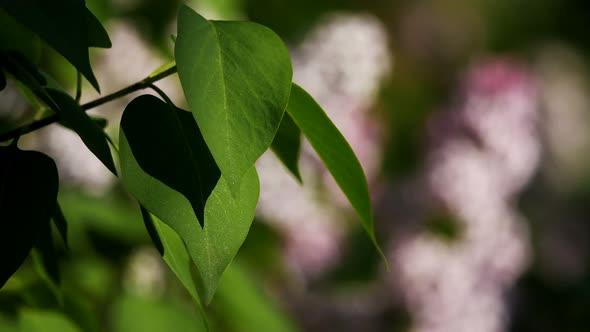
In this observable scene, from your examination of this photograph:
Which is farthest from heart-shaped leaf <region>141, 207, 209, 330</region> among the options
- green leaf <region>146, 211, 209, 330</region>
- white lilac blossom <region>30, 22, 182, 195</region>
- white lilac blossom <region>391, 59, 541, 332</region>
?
white lilac blossom <region>391, 59, 541, 332</region>

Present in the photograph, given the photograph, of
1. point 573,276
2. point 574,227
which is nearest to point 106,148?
point 573,276

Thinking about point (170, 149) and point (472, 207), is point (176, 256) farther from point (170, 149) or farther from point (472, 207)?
point (472, 207)

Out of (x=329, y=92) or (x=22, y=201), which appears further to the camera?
(x=329, y=92)

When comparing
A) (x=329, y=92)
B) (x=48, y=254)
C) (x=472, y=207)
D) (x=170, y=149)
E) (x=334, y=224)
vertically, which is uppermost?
(x=170, y=149)

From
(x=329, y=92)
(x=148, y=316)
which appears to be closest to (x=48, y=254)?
(x=148, y=316)

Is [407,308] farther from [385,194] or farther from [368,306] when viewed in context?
[385,194]

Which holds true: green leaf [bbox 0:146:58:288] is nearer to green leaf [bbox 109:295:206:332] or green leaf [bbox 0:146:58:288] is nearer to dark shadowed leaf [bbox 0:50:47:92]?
dark shadowed leaf [bbox 0:50:47:92]

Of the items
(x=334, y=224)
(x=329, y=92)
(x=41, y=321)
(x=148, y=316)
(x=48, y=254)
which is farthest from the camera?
(x=334, y=224)

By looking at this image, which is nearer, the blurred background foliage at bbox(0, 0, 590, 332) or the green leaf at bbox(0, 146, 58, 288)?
the green leaf at bbox(0, 146, 58, 288)
